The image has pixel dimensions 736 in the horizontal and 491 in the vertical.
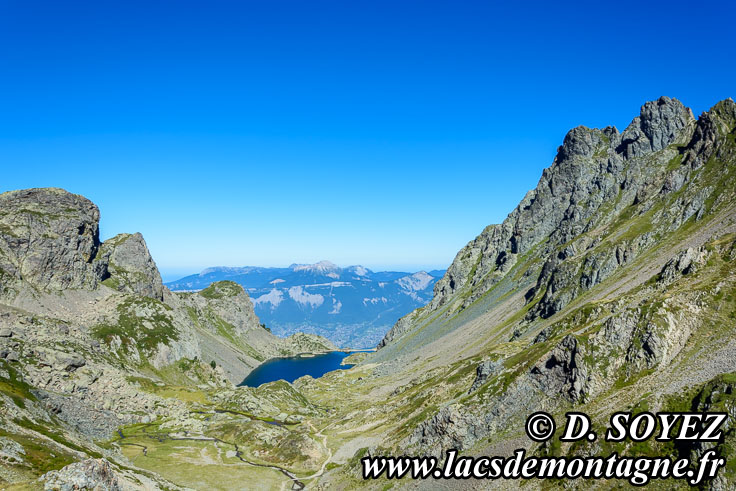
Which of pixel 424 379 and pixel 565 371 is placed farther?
pixel 424 379

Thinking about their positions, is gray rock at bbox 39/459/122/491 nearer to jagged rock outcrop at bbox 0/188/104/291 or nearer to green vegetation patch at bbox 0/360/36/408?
green vegetation patch at bbox 0/360/36/408

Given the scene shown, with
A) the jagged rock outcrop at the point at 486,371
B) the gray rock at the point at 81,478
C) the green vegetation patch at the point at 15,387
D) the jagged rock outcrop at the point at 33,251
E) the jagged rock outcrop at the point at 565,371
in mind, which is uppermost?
the jagged rock outcrop at the point at 33,251

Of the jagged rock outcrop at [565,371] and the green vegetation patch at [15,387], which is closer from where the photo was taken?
the jagged rock outcrop at [565,371]

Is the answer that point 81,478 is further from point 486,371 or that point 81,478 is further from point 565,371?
point 486,371

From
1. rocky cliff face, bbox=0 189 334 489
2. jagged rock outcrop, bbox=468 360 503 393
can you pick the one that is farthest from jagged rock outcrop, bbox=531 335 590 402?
rocky cliff face, bbox=0 189 334 489

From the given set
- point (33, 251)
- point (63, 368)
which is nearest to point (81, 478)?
point (63, 368)

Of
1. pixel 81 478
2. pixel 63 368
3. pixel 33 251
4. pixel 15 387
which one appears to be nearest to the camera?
pixel 81 478

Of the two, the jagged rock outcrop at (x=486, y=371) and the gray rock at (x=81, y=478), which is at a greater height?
the jagged rock outcrop at (x=486, y=371)

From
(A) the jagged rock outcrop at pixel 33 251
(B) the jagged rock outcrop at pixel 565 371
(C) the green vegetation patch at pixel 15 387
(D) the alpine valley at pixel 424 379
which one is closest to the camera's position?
(D) the alpine valley at pixel 424 379

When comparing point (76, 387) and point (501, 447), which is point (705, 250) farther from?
point (76, 387)

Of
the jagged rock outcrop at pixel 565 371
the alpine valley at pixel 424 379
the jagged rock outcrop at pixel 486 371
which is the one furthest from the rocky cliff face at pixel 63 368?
the jagged rock outcrop at pixel 565 371

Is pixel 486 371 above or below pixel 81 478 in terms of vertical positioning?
above

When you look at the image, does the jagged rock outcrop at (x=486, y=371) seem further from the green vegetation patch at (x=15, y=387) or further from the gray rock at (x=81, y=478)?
the green vegetation patch at (x=15, y=387)

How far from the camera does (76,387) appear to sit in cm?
12462
